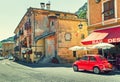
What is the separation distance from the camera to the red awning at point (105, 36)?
2591 cm

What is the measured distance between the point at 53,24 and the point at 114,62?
23838 millimetres

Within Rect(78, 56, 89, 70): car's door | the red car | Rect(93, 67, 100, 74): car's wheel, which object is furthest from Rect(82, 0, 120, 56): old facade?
Rect(93, 67, 100, 74): car's wheel

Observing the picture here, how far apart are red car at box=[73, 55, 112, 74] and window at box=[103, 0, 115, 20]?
242 inches

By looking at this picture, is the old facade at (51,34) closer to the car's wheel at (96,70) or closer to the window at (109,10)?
the window at (109,10)

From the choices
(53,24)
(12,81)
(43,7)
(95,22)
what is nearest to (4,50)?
(43,7)

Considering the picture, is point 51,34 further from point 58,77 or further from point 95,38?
point 58,77

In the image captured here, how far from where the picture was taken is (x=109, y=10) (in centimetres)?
2870

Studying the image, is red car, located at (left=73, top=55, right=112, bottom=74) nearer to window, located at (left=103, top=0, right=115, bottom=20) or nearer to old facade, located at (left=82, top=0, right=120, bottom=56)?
old facade, located at (left=82, top=0, right=120, bottom=56)

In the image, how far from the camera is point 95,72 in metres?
23.1

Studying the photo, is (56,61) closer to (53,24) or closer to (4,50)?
(53,24)

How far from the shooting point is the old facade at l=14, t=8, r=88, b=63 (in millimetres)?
45875

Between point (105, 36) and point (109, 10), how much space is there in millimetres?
3074

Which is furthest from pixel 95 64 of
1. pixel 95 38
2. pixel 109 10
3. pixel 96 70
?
pixel 109 10

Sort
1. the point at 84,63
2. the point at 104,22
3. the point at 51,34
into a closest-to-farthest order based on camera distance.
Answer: the point at 84,63 → the point at 104,22 → the point at 51,34
